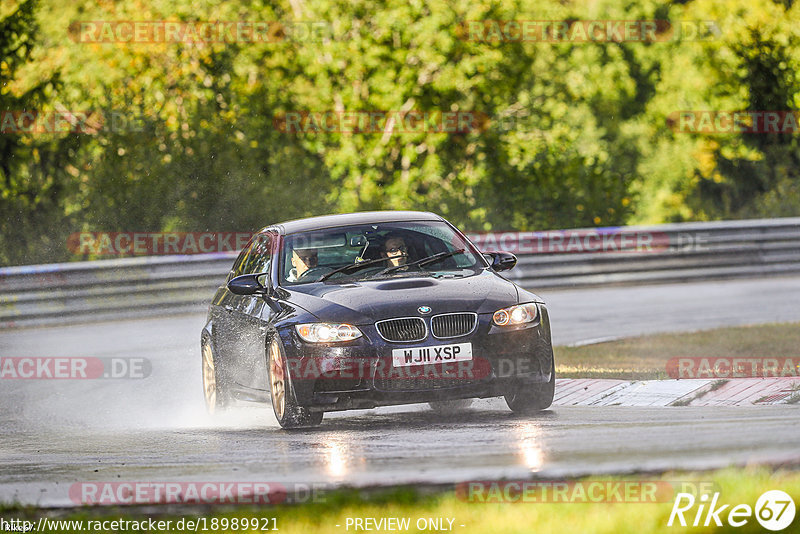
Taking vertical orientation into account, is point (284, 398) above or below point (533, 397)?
above

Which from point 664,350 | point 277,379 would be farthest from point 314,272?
point 664,350

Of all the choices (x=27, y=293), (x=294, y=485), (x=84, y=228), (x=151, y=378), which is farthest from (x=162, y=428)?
(x=84, y=228)

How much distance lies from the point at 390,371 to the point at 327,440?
0.61 m

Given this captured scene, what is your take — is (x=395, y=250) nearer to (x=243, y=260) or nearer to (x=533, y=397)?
(x=533, y=397)

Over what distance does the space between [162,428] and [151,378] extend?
3477 mm

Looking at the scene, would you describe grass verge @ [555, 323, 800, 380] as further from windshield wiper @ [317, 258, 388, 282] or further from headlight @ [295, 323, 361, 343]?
headlight @ [295, 323, 361, 343]

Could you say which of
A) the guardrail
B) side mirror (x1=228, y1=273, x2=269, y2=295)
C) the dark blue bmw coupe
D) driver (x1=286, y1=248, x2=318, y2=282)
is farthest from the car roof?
the guardrail

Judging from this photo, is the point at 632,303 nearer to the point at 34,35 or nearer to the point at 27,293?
the point at 27,293

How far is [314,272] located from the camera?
33.8 ft

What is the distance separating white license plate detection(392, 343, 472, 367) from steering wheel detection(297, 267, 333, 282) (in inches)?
51.0

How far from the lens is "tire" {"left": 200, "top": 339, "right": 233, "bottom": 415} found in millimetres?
11297

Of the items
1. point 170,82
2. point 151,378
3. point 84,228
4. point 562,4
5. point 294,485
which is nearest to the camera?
point 294,485

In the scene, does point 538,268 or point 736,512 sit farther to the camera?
point 538,268

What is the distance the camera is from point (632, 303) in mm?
20109
